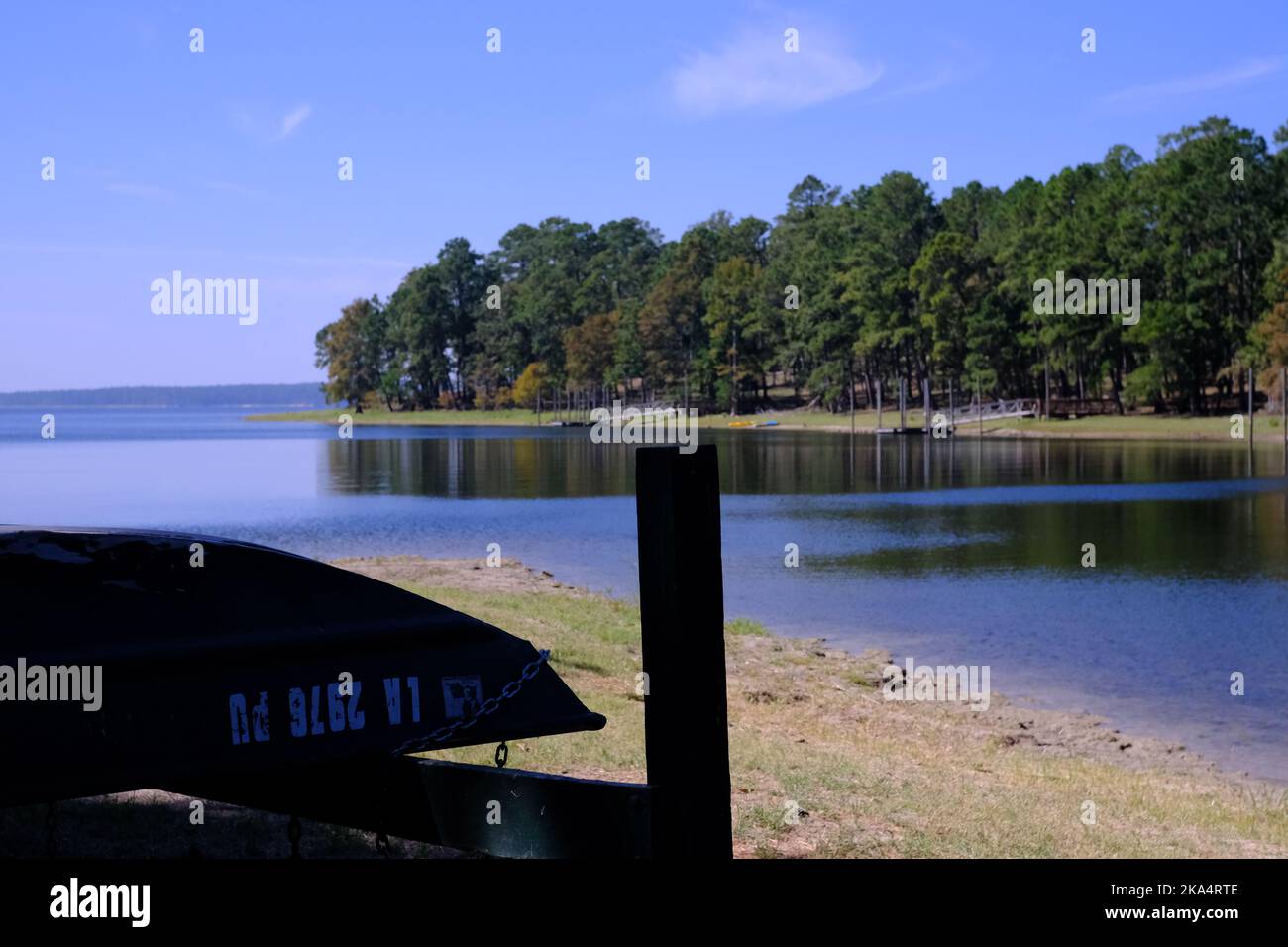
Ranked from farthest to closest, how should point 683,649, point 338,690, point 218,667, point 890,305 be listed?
point 890,305
point 338,690
point 218,667
point 683,649

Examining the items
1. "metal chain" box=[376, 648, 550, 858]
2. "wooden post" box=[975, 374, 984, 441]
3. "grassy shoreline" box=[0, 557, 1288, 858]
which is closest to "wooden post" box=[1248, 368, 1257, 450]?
"wooden post" box=[975, 374, 984, 441]

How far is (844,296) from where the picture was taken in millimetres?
104938

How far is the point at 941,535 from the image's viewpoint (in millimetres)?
33844

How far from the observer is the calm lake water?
17.9 m

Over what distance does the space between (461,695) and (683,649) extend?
3.34 feet

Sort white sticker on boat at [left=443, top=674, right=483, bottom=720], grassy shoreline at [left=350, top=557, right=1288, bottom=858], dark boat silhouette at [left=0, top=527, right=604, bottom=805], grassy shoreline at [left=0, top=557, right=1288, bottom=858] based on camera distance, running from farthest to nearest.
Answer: grassy shoreline at [left=350, top=557, right=1288, bottom=858] < grassy shoreline at [left=0, top=557, right=1288, bottom=858] < white sticker on boat at [left=443, top=674, right=483, bottom=720] < dark boat silhouette at [left=0, top=527, right=604, bottom=805]

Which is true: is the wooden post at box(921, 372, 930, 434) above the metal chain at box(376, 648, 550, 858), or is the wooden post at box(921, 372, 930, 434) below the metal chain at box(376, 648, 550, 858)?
above

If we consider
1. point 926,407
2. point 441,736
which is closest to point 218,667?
point 441,736

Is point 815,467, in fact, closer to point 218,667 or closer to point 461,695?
point 461,695

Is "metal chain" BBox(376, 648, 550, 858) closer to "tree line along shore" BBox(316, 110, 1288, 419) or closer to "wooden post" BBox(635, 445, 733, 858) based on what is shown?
"wooden post" BBox(635, 445, 733, 858)

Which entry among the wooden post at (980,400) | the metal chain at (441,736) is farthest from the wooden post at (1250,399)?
the metal chain at (441,736)

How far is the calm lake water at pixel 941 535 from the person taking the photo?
17.9m

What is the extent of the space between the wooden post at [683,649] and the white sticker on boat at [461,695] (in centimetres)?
80
